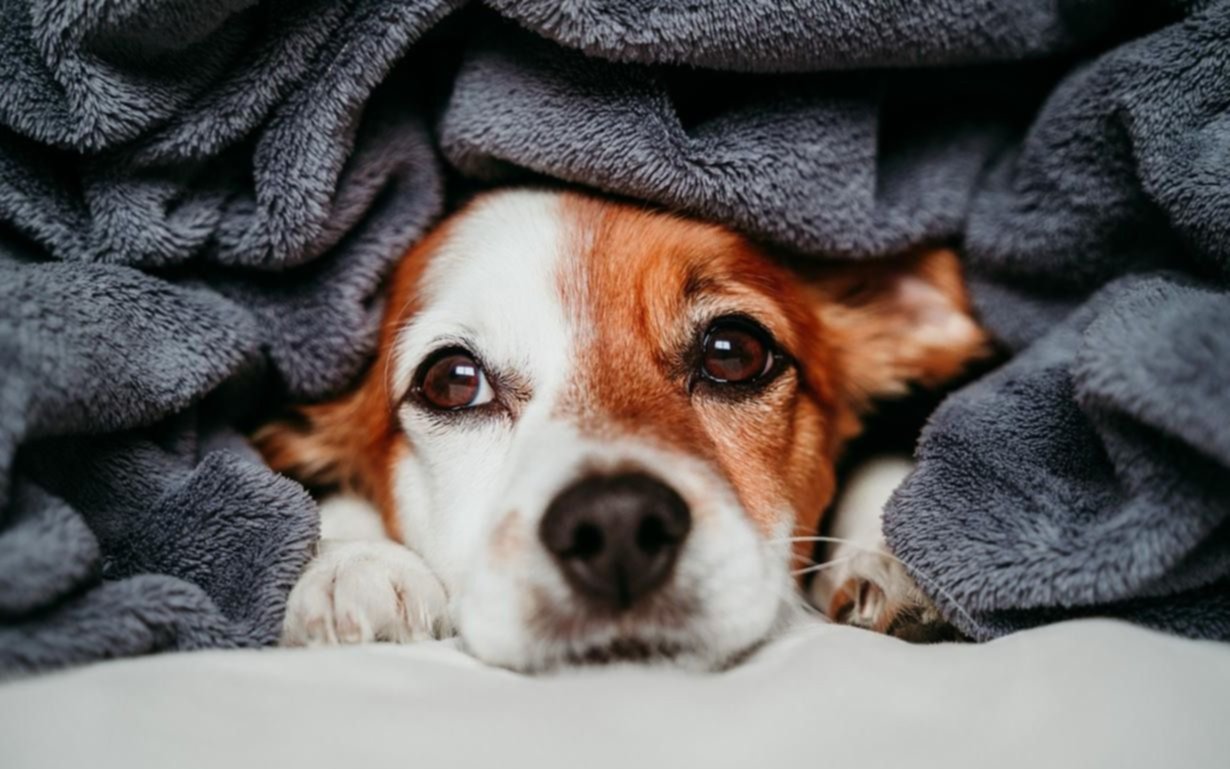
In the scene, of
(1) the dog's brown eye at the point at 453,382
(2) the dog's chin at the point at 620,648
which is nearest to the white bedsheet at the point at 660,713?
(2) the dog's chin at the point at 620,648

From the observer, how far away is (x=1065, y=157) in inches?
48.3

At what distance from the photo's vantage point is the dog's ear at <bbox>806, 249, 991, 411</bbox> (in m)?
1.45

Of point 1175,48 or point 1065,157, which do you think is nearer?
point 1175,48

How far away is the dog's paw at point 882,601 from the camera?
1.05 m

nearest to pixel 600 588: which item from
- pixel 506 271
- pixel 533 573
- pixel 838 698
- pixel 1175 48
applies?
pixel 533 573

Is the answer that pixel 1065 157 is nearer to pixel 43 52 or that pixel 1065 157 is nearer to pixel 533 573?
pixel 533 573

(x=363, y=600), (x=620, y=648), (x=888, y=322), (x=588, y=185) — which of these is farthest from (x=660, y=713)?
(x=888, y=322)

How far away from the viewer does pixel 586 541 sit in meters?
0.91

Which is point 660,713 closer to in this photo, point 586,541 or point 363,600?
point 586,541

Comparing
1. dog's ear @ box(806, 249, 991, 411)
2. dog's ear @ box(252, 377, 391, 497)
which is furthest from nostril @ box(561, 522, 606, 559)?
dog's ear @ box(806, 249, 991, 411)

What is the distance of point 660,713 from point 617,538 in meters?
0.18

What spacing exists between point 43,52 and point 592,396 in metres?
0.70

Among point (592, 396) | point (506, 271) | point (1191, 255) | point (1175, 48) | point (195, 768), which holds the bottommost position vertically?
point (195, 768)

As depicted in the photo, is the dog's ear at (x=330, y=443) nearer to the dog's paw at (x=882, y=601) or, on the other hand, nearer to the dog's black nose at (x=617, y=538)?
the dog's black nose at (x=617, y=538)
